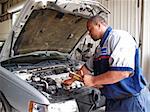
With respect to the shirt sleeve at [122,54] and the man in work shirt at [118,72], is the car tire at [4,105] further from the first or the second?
the shirt sleeve at [122,54]

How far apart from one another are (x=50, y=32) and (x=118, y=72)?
182 centimetres

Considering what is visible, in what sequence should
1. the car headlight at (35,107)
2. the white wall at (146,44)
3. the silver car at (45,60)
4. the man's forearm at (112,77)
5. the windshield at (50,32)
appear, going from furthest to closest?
the white wall at (146,44) → the windshield at (50,32) → the silver car at (45,60) → the car headlight at (35,107) → the man's forearm at (112,77)

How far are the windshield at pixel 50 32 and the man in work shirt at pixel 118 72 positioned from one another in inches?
43.5

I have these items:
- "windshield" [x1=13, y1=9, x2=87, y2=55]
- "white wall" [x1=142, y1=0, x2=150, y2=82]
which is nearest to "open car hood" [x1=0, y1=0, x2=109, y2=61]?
"windshield" [x1=13, y1=9, x2=87, y2=55]

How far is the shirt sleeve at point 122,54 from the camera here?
2066mm

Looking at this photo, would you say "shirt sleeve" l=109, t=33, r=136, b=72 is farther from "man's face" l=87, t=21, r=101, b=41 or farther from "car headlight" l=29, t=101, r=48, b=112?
"car headlight" l=29, t=101, r=48, b=112

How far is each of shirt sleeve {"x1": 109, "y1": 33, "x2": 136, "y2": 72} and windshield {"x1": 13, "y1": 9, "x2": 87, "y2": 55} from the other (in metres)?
1.26

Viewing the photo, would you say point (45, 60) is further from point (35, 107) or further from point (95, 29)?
point (95, 29)

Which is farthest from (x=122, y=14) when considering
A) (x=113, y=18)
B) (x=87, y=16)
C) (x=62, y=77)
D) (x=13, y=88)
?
(x=13, y=88)

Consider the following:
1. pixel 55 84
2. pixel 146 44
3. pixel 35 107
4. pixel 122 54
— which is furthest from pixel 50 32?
pixel 146 44

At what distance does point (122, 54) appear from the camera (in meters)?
2.09

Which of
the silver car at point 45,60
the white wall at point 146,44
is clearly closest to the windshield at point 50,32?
the silver car at point 45,60

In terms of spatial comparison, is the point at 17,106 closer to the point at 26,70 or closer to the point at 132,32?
the point at 26,70

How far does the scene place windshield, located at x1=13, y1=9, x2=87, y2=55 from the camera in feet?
10.9
